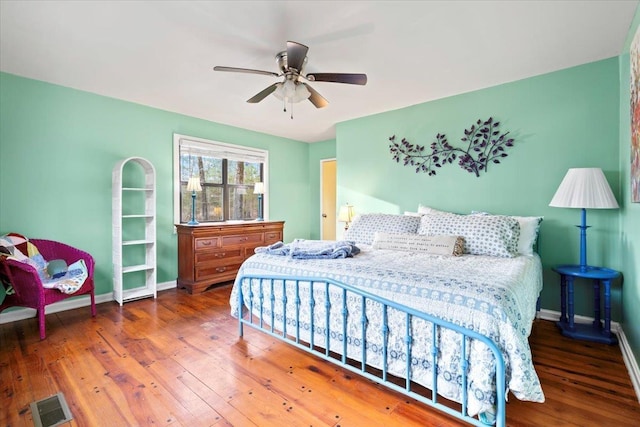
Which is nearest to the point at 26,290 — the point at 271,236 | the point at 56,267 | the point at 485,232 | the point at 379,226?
the point at 56,267

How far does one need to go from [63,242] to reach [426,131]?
4410 mm

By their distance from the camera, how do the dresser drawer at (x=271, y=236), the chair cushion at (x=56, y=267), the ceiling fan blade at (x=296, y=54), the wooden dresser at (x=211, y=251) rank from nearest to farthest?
1. the ceiling fan blade at (x=296, y=54)
2. the chair cushion at (x=56, y=267)
3. the wooden dresser at (x=211, y=251)
4. the dresser drawer at (x=271, y=236)

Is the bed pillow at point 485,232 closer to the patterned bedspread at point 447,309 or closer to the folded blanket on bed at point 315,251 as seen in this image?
the patterned bedspread at point 447,309

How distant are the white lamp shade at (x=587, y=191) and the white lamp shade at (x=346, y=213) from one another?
7.89 ft

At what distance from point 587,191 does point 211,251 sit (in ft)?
13.3

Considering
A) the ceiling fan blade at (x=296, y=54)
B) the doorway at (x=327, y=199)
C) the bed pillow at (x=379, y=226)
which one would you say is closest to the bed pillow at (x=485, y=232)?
the bed pillow at (x=379, y=226)

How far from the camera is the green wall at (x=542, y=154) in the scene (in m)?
2.75

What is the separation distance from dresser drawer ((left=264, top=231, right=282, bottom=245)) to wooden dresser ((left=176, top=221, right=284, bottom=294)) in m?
0.21

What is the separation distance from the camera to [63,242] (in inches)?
130

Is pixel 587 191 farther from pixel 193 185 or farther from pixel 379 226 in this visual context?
pixel 193 185

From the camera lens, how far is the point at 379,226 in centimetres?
331

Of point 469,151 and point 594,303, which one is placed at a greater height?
point 469,151

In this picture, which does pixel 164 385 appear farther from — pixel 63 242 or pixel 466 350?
pixel 63 242

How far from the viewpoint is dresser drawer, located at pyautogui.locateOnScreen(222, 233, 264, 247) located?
14.0 feet
